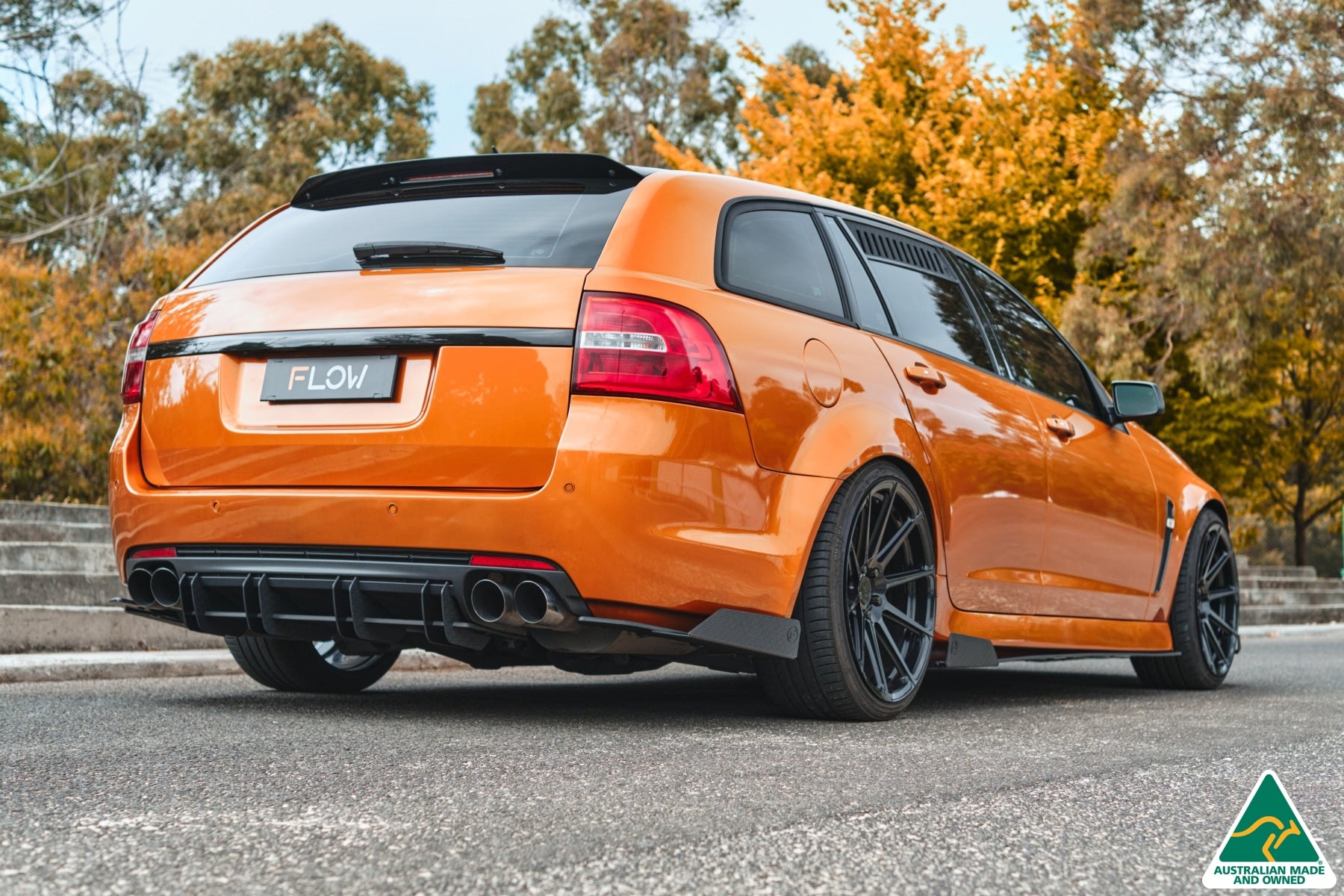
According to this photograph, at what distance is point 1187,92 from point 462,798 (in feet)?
64.9

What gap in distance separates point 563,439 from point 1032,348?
2.91 metres

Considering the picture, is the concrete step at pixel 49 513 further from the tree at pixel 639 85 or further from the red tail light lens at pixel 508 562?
the tree at pixel 639 85

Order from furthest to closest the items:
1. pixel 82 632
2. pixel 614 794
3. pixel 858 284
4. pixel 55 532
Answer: pixel 55 532, pixel 82 632, pixel 858 284, pixel 614 794

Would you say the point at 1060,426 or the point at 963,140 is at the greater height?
the point at 963,140

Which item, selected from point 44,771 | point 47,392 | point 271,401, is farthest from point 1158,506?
point 47,392

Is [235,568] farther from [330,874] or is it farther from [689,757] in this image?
[330,874]

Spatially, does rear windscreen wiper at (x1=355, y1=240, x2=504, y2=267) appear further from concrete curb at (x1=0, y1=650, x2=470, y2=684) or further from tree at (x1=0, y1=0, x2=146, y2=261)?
tree at (x1=0, y1=0, x2=146, y2=261)

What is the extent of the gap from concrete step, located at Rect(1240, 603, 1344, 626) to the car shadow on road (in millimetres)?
12250

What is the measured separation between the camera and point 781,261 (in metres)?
4.68

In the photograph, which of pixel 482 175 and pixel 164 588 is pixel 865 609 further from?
pixel 164 588

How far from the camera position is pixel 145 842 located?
264cm

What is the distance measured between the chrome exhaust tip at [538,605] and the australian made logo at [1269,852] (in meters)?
1.79

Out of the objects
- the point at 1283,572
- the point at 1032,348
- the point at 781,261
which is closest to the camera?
the point at 781,261

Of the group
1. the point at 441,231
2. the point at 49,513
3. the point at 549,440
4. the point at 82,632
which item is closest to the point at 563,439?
the point at 549,440
